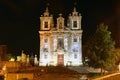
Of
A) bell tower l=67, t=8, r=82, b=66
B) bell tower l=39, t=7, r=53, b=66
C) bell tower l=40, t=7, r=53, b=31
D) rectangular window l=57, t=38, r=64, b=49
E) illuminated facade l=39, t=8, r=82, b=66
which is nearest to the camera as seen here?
bell tower l=67, t=8, r=82, b=66

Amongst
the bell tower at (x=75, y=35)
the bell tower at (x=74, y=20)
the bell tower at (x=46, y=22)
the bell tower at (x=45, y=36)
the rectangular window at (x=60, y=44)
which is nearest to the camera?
the bell tower at (x=75, y=35)

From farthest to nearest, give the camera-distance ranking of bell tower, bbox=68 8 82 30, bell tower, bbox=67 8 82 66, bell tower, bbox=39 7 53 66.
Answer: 1. bell tower, bbox=68 8 82 30
2. bell tower, bbox=39 7 53 66
3. bell tower, bbox=67 8 82 66

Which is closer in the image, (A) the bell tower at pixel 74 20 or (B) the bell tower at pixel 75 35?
(B) the bell tower at pixel 75 35

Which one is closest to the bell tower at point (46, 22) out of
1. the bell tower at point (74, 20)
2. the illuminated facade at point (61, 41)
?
the illuminated facade at point (61, 41)

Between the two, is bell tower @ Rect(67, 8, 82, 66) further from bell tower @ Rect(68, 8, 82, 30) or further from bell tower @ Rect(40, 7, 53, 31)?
bell tower @ Rect(40, 7, 53, 31)

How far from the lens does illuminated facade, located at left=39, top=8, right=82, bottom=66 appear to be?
74.8m

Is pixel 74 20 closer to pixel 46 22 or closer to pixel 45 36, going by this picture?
pixel 46 22

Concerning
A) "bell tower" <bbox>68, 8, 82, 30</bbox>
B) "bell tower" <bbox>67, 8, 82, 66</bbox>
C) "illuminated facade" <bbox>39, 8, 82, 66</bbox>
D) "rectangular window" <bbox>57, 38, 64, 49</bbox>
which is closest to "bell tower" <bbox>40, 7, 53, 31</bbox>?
"illuminated facade" <bbox>39, 8, 82, 66</bbox>

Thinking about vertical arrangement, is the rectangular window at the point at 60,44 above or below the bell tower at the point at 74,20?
below

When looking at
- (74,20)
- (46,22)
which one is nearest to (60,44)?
(46,22)

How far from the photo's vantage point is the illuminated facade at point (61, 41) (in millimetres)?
74812

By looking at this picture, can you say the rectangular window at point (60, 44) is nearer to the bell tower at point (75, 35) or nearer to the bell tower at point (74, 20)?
the bell tower at point (75, 35)

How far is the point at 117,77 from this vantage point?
3528 cm

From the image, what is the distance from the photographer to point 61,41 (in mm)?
75562
